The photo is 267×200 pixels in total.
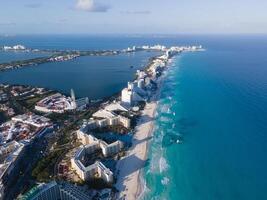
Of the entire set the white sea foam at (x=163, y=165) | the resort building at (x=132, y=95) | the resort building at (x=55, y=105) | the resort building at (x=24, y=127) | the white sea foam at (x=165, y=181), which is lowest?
the white sea foam at (x=165, y=181)

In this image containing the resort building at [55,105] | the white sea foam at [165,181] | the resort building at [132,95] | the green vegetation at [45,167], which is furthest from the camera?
the resort building at [132,95]

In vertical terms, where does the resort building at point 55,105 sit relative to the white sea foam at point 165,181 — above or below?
above

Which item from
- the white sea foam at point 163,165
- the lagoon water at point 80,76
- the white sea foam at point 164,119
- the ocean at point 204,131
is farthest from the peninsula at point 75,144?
the lagoon water at point 80,76

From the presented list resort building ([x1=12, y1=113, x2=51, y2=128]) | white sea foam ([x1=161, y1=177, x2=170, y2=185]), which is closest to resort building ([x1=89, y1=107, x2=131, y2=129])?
resort building ([x1=12, y1=113, x2=51, y2=128])

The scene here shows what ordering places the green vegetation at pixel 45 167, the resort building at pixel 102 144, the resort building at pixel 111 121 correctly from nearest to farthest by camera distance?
the green vegetation at pixel 45 167 < the resort building at pixel 102 144 < the resort building at pixel 111 121

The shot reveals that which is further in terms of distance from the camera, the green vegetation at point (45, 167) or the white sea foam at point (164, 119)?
the white sea foam at point (164, 119)

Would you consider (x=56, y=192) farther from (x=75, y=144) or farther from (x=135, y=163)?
(x=75, y=144)

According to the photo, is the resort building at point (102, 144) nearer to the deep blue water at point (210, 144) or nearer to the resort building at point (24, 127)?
the deep blue water at point (210, 144)

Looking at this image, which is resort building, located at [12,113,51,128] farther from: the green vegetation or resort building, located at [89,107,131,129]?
the green vegetation
